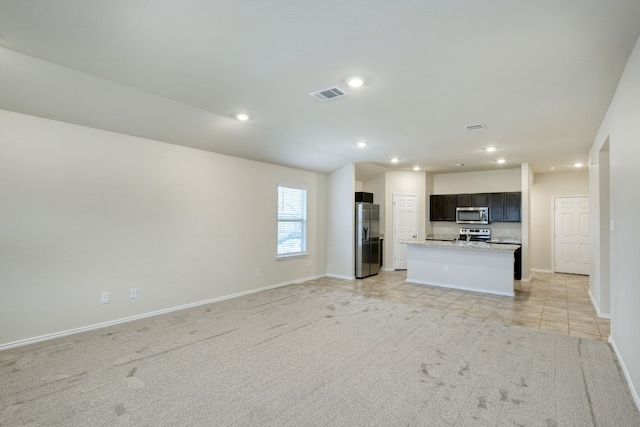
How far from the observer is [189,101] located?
3.60 metres

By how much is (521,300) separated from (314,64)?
5172 mm

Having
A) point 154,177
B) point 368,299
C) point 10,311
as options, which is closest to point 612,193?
point 368,299

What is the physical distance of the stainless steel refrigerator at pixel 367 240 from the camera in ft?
23.6

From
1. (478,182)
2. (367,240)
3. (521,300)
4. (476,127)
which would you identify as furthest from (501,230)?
(476,127)

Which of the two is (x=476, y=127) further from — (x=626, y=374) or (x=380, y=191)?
(x=380, y=191)

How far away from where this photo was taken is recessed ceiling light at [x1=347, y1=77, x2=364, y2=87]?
9.64 ft

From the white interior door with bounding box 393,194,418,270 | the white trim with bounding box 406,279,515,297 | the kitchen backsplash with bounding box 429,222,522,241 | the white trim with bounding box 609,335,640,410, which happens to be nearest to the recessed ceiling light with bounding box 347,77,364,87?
the white trim with bounding box 609,335,640,410

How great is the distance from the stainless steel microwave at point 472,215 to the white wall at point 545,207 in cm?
141

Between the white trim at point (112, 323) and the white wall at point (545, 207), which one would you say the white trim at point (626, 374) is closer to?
the white trim at point (112, 323)

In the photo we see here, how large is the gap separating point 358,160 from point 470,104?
3.44 m

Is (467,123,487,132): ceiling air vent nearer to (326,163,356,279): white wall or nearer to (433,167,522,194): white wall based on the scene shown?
(326,163,356,279): white wall

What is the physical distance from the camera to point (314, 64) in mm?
2672

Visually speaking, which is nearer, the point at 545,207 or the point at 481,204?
the point at 481,204

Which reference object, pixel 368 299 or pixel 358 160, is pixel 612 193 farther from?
pixel 358 160
